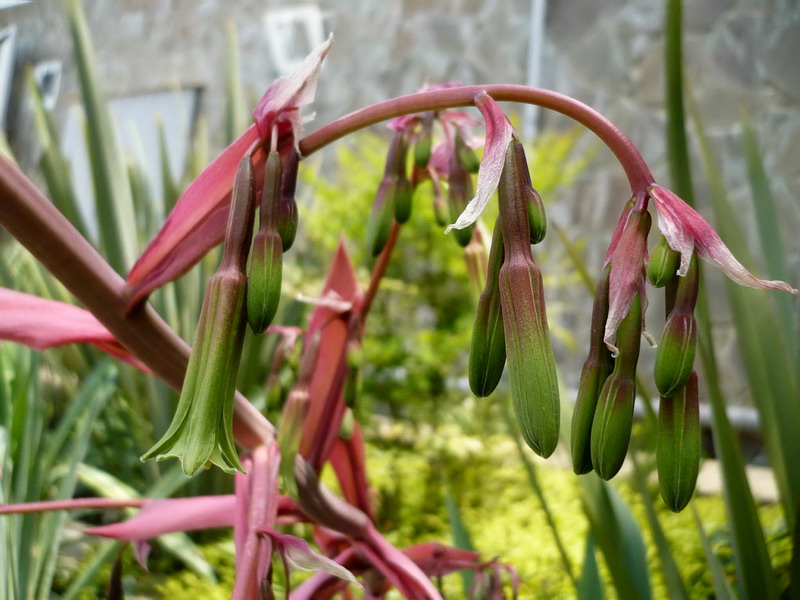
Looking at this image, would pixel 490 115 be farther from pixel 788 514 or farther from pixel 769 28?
pixel 769 28

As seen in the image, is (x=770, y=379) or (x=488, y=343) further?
(x=770, y=379)

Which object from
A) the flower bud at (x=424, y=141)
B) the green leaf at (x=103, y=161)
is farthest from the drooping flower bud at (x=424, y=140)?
the green leaf at (x=103, y=161)

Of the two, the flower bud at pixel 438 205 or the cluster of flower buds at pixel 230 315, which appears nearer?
the cluster of flower buds at pixel 230 315

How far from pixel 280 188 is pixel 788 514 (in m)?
0.51

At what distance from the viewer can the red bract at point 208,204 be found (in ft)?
0.96

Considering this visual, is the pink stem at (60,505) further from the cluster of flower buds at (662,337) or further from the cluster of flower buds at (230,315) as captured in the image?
the cluster of flower buds at (662,337)

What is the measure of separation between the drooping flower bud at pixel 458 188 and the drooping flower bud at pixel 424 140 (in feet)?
0.05

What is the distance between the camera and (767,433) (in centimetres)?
59

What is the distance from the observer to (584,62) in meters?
2.78

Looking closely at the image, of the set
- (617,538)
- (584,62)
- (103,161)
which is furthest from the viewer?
(584,62)

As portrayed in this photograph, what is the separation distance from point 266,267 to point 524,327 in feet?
0.29

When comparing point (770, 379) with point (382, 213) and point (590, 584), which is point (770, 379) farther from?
point (382, 213)

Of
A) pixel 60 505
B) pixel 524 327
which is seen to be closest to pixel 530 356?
pixel 524 327

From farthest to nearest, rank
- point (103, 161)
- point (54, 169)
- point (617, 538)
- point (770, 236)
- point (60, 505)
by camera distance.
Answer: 1. point (54, 169)
2. point (103, 161)
3. point (770, 236)
4. point (617, 538)
5. point (60, 505)
